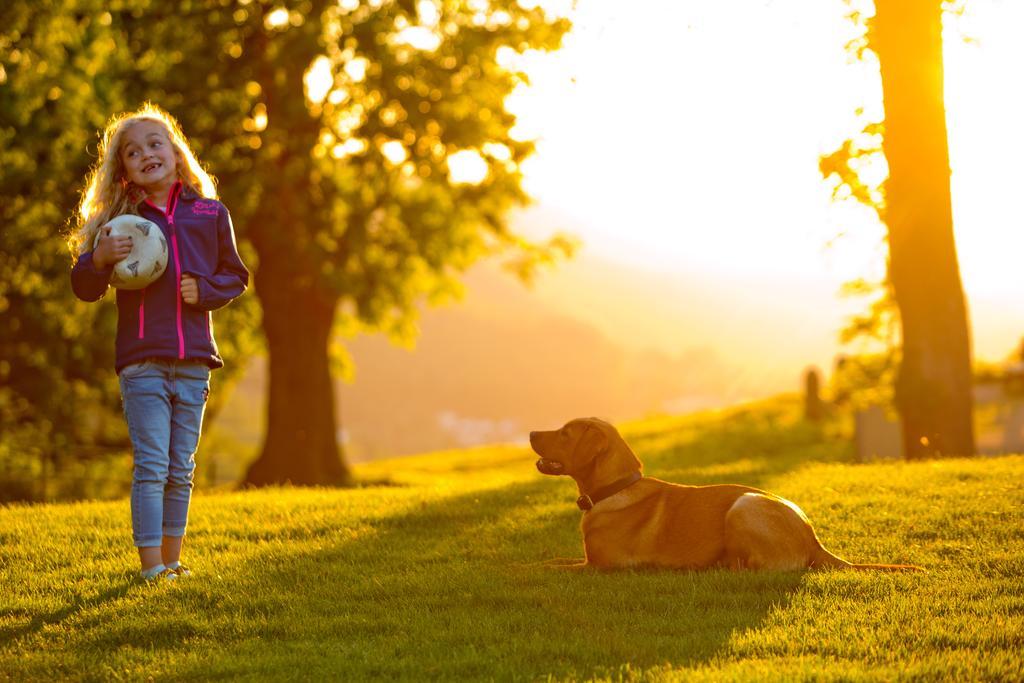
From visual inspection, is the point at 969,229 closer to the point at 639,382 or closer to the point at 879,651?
the point at 879,651

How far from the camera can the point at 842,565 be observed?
298 inches

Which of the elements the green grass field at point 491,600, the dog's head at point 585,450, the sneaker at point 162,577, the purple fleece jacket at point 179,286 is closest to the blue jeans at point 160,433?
the purple fleece jacket at point 179,286

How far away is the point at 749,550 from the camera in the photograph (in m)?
7.46

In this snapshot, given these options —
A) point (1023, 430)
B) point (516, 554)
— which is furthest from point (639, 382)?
point (516, 554)

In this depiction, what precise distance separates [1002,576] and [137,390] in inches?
220

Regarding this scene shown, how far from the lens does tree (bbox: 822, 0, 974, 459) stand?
13688 millimetres

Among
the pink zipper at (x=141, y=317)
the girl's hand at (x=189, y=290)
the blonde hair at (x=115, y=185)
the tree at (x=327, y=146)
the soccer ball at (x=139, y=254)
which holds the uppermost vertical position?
the tree at (x=327, y=146)

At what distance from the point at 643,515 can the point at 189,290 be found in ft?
10.7

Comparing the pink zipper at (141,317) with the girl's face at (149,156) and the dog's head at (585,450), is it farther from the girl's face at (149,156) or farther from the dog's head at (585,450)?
the dog's head at (585,450)

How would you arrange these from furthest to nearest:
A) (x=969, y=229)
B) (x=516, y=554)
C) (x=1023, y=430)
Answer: (x=1023, y=430), (x=969, y=229), (x=516, y=554)

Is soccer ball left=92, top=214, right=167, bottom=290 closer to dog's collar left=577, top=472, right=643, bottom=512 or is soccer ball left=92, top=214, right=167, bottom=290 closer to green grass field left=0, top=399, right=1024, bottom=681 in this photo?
green grass field left=0, top=399, right=1024, bottom=681

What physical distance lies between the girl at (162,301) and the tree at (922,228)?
916cm

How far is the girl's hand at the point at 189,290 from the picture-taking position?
7.27 meters

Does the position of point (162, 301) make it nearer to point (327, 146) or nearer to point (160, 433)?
point (160, 433)
